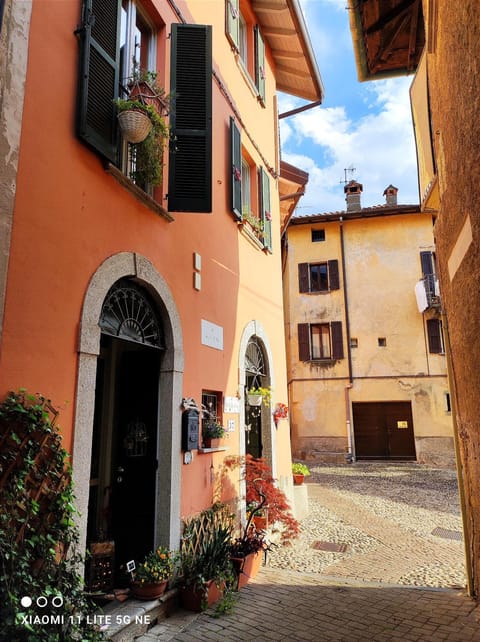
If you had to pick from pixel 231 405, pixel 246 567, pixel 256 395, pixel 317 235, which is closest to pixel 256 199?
pixel 256 395

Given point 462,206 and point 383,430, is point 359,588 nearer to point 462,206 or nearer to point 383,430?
point 462,206

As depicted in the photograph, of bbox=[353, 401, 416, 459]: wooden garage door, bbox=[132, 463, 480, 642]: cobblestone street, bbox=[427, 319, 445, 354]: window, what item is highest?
bbox=[427, 319, 445, 354]: window

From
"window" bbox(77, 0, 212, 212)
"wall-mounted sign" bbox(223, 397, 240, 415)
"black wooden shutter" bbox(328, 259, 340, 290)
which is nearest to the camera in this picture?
"window" bbox(77, 0, 212, 212)

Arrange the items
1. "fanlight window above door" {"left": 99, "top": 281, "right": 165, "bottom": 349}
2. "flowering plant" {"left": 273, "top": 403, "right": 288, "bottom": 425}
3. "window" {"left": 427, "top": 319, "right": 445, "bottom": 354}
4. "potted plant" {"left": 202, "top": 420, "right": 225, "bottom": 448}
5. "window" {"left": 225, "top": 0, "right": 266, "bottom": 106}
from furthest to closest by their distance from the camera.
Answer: "window" {"left": 427, "top": 319, "right": 445, "bottom": 354}, "window" {"left": 225, "top": 0, "right": 266, "bottom": 106}, "flowering plant" {"left": 273, "top": 403, "right": 288, "bottom": 425}, "potted plant" {"left": 202, "top": 420, "right": 225, "bottom": 448}, "fanlight window above door" {"left": 99, "top": 281, "right": 165, "bottom": 349}

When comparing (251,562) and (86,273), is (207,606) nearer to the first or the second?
(251,562)

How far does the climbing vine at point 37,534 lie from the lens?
2.46 metres

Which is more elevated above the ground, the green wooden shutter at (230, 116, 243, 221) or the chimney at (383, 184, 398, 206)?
the chimney at (383, 184, 398, 206)

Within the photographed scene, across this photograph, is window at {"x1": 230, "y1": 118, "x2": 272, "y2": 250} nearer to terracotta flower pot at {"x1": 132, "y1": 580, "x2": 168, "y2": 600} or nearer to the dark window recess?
the dark window recess

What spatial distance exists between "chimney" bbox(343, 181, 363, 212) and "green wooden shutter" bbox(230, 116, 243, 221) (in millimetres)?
14911

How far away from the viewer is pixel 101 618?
135 inches

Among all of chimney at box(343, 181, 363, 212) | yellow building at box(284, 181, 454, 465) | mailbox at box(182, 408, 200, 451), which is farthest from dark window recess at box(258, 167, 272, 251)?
chimney at box(343, 181, 363, 212)

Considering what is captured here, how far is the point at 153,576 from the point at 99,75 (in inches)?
162

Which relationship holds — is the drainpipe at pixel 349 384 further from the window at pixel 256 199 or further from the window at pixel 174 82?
the window at pixel 174 82

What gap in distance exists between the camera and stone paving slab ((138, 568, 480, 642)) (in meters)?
3.67
